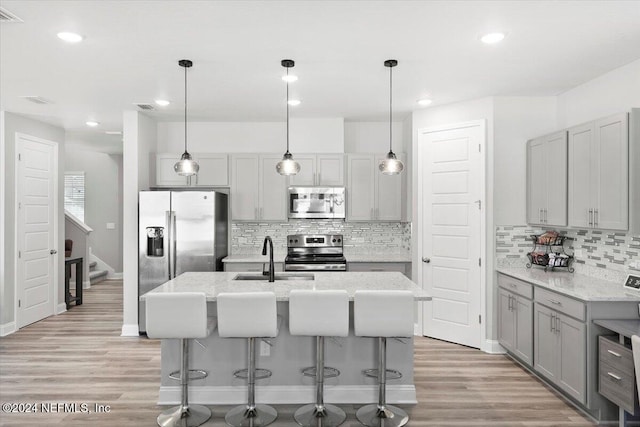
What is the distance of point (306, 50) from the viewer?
11.3ft

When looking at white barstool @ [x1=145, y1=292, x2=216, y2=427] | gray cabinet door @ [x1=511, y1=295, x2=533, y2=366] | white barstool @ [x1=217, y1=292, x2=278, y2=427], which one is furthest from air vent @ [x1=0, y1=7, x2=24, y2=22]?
gray cabinet door @ [x1=511, y1=295, x2=533, y2=366]

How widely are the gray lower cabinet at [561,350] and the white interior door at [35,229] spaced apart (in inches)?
233

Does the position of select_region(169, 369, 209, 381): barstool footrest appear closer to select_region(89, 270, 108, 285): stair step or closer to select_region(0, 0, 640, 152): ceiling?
select_region(0, 0, 640, 152): ceiling

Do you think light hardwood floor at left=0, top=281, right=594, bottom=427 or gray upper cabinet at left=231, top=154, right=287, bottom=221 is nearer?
light hardwood floor at left=0, top=281, right=594, bottom=427

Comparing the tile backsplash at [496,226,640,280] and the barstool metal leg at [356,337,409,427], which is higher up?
the tile backsplash at [496,226,640,280]

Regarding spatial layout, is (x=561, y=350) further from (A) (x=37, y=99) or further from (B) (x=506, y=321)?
(A) (x=37, y=99)

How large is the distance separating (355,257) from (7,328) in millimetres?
4281

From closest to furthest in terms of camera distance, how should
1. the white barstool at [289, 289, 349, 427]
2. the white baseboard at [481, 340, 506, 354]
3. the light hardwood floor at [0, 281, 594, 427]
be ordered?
the white barstool at [289, 289, 349, 427]
the light hardwood floor at [0, 281, 594, 427]
the white baseboard at [481, 340, 506, 354]

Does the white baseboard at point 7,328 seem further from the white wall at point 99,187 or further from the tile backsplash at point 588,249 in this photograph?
the tile backsplash at point 588,249

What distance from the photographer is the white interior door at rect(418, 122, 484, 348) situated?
4840 mm

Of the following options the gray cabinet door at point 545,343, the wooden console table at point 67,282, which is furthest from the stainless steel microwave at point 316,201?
the wooden console table at point 67,282

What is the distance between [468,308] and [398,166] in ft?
6.72

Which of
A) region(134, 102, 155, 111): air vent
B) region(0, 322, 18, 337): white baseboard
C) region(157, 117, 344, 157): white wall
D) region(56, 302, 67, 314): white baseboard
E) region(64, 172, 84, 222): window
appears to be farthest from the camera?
region(64, 172, 84, 222): window

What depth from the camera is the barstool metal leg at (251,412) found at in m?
3.17
